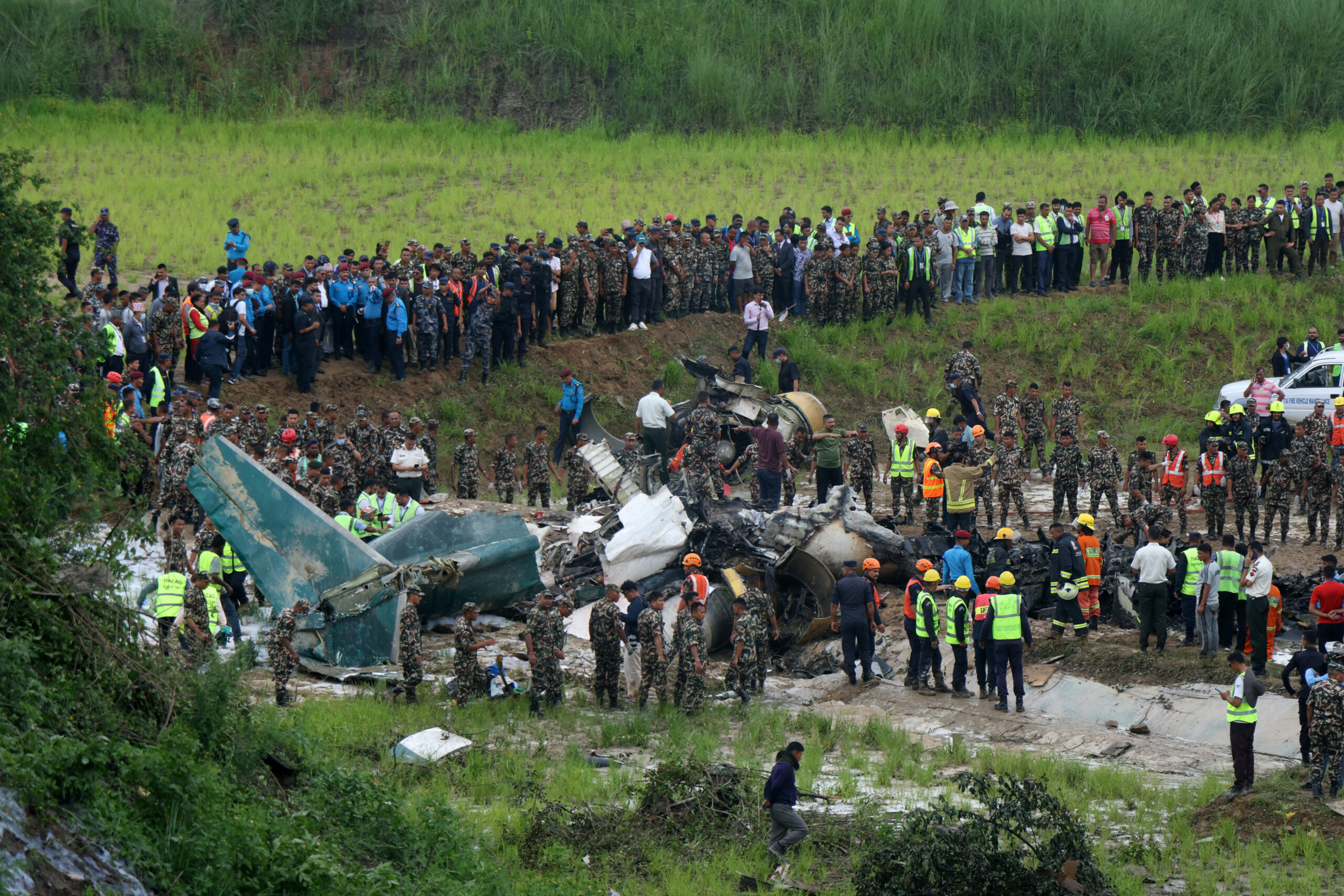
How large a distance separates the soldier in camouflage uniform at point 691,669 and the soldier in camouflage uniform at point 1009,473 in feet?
23.8

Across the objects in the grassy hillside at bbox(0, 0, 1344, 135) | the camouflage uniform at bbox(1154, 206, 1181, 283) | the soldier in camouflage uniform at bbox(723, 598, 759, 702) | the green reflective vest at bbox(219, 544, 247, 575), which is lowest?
the soldier in camouflage uniform at bbox(723, 598, 759, 702)

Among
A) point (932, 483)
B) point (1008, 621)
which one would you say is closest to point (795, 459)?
point (932, 483)

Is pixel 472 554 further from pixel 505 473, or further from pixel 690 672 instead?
pixel 505 473

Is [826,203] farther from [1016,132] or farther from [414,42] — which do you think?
[414,42]

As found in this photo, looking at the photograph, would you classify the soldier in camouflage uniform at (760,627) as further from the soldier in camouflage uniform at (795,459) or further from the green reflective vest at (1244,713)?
the soldier in camouflage uniform at (795,459)

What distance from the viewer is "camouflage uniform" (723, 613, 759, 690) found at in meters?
14.2

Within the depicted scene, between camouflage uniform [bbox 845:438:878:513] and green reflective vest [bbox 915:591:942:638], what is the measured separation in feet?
17.9

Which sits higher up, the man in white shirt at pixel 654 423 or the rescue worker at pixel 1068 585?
the man in white shirt at pixel 654 423

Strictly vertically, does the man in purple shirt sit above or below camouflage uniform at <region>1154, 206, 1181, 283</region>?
A: below

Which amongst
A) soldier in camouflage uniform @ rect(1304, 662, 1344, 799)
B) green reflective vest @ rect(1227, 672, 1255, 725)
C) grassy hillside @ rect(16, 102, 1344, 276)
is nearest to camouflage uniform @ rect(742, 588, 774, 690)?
green reflective vest @ rect(1227, 672, 1255, 725)

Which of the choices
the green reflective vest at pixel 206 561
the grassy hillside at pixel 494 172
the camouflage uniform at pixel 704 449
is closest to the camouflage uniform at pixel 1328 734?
the camouflage uniform at pixel 704 449

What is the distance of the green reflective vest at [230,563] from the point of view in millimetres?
15633

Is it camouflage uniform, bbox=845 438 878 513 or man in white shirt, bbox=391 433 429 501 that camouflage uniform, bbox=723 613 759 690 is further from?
camouflage uniform, bbox=845 438 878 513

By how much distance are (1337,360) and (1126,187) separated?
12.9 meters
